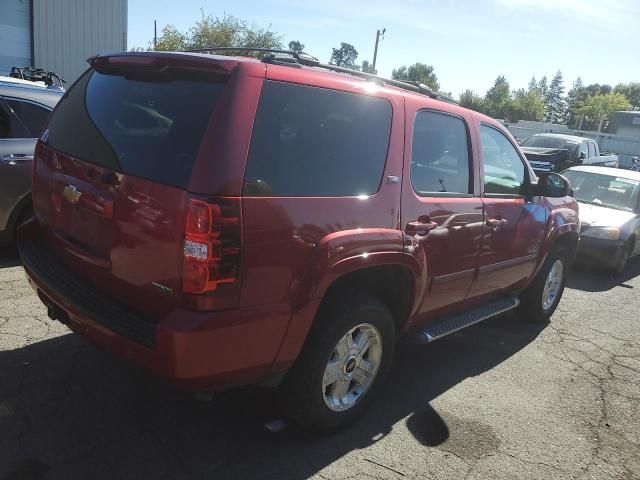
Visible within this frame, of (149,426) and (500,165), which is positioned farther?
(500,165)

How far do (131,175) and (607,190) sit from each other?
8.39 meters

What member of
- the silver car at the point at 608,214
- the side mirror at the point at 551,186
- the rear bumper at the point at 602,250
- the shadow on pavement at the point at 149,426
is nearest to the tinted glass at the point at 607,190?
the silver car at the point at 608,214

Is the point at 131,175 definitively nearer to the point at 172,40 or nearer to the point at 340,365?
the point at 340,365

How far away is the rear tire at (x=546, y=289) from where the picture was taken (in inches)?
205

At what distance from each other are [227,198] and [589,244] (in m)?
6.70

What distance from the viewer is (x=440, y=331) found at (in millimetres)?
3762

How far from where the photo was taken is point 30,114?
544 cm

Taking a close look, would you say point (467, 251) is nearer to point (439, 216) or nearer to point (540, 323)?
point (439, 216)

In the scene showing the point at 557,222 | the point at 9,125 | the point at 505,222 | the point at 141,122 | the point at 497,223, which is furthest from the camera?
the point at 9,125

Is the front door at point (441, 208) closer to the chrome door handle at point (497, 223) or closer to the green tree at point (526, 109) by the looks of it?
the chrome door handle at point (497, 223)

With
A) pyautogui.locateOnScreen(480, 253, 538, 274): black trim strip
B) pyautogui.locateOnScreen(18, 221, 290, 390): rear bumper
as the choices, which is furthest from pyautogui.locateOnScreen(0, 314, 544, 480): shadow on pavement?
pyautogui.locateOnScreen(480, 253, 538, 274): black trim strip

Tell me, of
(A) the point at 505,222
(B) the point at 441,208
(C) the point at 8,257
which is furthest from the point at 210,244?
(C) the point at 8,257

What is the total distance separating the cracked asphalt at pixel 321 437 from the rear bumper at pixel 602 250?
324 centimetres

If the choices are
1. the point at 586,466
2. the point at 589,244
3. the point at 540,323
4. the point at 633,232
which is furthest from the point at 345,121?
the point at 633,232
